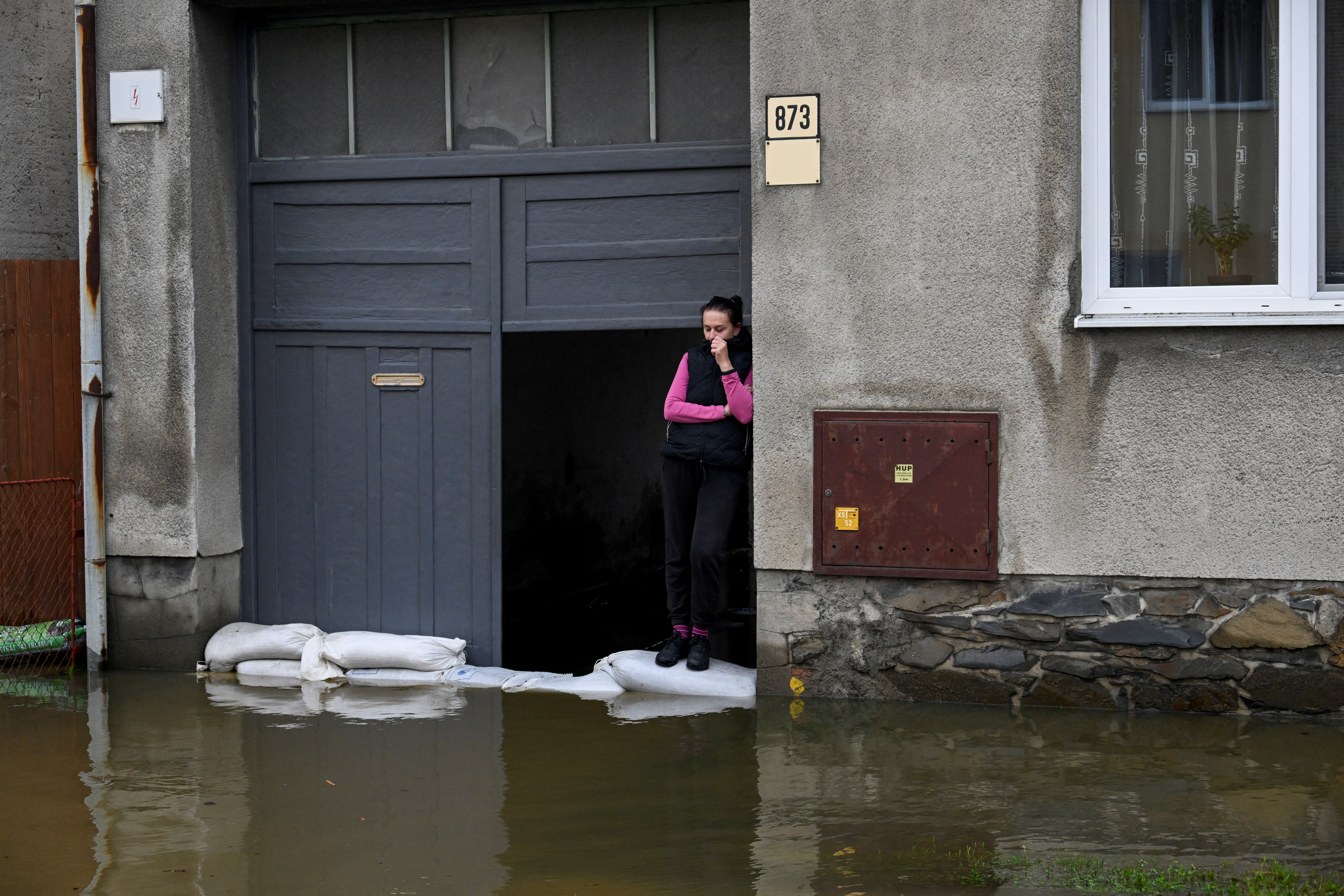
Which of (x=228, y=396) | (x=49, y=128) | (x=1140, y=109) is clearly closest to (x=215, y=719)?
(x=228, y=396)

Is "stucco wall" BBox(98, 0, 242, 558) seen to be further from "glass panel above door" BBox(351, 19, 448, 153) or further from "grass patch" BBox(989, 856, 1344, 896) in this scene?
"grass patch" BBox(989, 856, 1344, 896)

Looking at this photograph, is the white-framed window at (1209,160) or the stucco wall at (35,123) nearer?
the white-framed window at (1209,160)

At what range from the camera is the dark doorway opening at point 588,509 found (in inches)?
340

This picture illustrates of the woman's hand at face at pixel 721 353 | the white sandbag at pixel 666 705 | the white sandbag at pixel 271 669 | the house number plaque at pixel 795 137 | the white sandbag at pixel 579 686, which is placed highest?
the house number plaque at pixel 795 137

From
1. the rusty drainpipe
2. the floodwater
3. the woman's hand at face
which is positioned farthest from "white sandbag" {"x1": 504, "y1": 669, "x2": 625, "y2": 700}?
the rusty drainpipe

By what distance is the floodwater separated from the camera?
13.8 feet

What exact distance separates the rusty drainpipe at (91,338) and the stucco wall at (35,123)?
0.60 metres

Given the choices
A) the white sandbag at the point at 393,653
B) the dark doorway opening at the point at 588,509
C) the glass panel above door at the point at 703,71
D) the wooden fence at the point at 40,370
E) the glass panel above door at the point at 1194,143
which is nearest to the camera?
the glass panel above door at the point at 1194,143

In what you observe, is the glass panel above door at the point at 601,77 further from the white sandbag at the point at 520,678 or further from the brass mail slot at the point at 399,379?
the white sandbag at the point at 520,678

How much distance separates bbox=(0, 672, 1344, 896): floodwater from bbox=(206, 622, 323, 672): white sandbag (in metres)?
0.41

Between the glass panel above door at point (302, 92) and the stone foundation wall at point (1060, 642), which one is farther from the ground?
the glass panel above door at point (302, 92)

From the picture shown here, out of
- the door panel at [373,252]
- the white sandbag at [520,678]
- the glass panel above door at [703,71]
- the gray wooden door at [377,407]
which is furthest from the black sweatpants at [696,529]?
the glass panel above door at [703,71]

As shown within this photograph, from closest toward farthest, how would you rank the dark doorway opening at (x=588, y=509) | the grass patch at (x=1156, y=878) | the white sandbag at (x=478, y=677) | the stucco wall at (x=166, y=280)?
the grass patch at (x=1156, y=878)
the white sandbag at (x=478, y=677)
the stucco wall at (x=166, y=280)
the dark doorway opening at (x=588, y=509)

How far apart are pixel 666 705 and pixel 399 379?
7.27 ft
